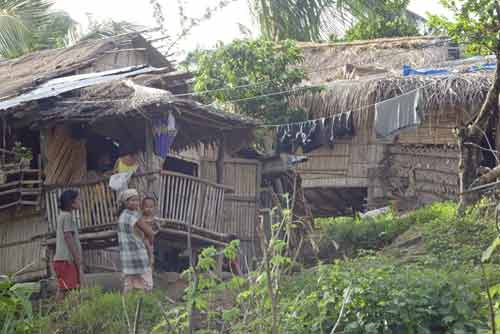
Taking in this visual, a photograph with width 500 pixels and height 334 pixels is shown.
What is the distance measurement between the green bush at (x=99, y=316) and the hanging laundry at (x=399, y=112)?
318 inches

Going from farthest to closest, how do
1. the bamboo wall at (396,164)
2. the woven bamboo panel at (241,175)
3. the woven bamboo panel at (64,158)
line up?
the bamboo wall at (396,164) → the woven bamboo panel at (241,175) → the woven bamboo panel at (64,158)

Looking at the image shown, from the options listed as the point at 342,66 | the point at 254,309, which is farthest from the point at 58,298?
the point at 342,66

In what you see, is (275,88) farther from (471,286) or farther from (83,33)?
(471,286)

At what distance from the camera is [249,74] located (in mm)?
15906

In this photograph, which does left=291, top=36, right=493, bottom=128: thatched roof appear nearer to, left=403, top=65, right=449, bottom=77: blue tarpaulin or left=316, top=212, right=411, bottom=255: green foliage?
left=403, top=65, right=449, bottom=77: blue tarpaulin

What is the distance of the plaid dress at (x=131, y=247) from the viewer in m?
9.87

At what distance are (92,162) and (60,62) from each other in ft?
6.95

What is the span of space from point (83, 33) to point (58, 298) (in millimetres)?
13530

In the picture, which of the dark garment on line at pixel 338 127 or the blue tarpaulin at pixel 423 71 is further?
the dark garment on line at pixel 338 127

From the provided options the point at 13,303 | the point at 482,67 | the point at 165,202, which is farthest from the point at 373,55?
the point at 13,303

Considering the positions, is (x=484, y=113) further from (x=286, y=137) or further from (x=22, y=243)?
(x=22, y=243)

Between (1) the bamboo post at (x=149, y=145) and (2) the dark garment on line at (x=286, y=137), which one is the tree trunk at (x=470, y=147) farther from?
(2) the dark garment on line at (x=286, y=137)

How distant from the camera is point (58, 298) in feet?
31.5

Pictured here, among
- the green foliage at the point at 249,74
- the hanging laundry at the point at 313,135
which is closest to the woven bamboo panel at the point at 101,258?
the green foliage at the point at 249,74
